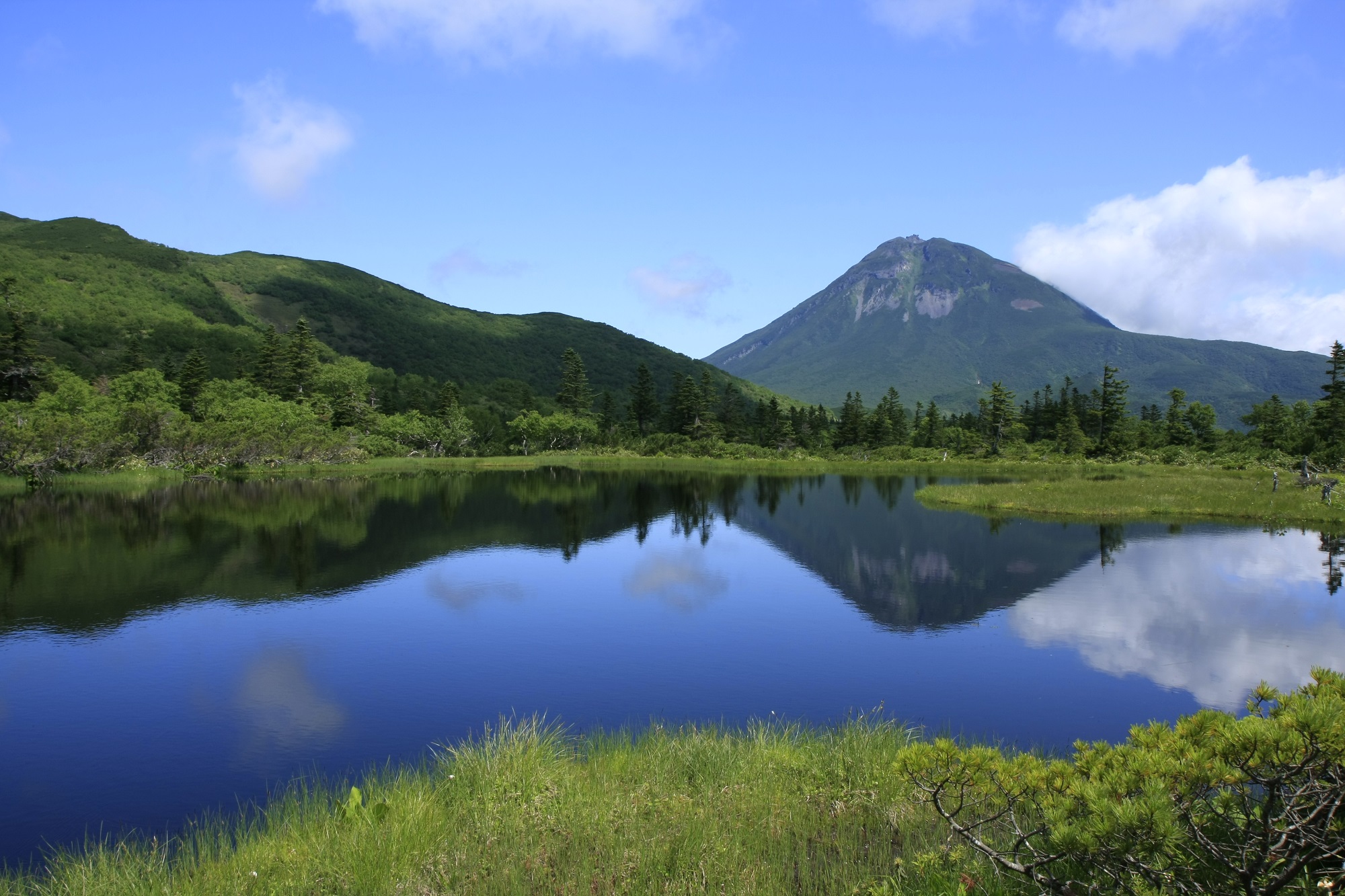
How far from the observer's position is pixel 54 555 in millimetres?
24703

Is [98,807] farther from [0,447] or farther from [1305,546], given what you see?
[0,447]

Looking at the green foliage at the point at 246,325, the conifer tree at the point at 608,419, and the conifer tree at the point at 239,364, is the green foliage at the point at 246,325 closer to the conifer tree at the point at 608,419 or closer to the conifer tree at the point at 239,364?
the conifer tree at the point at 239,364

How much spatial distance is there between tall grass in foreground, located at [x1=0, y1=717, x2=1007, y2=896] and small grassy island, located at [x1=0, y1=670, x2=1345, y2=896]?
3 centimetres

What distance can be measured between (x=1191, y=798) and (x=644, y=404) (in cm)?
10119

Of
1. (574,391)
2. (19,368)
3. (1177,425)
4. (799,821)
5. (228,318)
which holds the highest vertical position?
(228,318)

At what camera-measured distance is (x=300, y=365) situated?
8175cm

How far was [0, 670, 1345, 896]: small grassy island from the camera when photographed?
168 inches

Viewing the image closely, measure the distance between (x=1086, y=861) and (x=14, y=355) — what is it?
72.7 metres

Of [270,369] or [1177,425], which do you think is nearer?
[1177,425]

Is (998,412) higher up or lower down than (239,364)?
lower down

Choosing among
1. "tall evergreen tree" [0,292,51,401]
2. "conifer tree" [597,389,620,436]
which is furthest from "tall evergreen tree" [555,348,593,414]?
"tall evergreen tree" [0,292,51,401]

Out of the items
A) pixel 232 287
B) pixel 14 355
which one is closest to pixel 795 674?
pixel 14 355

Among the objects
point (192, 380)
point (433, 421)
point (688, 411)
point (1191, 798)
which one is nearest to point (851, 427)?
point (688, 411)

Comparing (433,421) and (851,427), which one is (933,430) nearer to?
(851,427)
